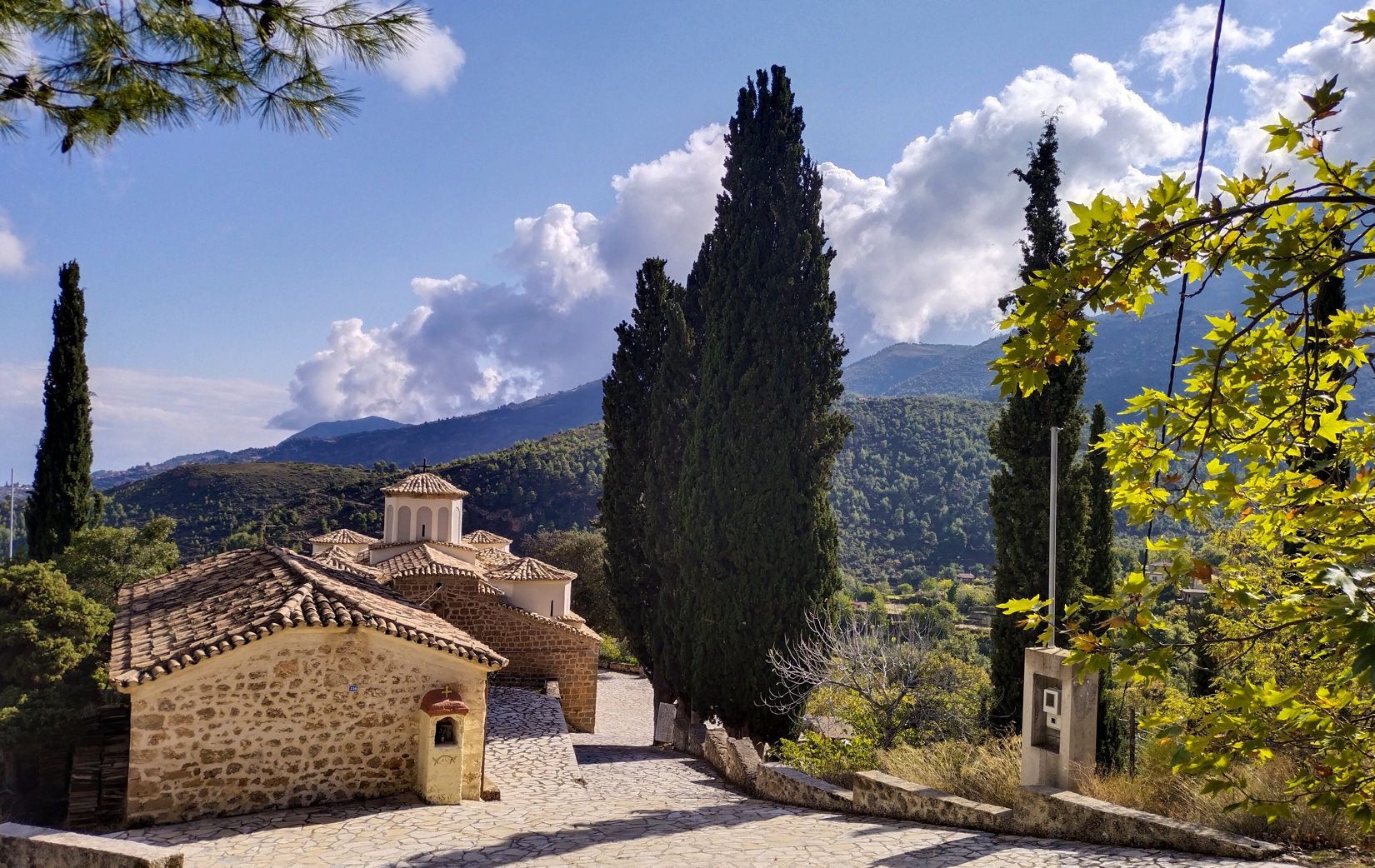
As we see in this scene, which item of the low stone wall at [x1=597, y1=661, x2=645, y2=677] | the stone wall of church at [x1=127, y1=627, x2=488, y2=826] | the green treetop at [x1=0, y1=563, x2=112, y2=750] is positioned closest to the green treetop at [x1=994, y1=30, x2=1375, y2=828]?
the stone wall of church at [x1=127, y1=627, x2=488, y2=826]

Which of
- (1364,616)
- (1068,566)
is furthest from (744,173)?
(1364,616)

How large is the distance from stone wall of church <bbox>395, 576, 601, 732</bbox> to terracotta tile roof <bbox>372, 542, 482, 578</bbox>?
16 cm

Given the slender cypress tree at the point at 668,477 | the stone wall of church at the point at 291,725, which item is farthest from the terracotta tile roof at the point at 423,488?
the stone wall of church at the point at 291,725

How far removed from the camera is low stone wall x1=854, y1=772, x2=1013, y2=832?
7367mm

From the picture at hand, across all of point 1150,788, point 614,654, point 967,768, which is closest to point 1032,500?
point 967,768

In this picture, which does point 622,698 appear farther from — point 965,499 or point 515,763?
point 965,499

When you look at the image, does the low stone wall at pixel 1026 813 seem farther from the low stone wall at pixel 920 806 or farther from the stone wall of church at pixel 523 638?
the stone wall of church at pixel 523 638

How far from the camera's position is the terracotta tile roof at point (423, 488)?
22391 mm

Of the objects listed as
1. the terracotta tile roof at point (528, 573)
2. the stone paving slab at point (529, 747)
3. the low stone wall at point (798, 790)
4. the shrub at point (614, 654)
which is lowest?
the shrub at point (614, 654)

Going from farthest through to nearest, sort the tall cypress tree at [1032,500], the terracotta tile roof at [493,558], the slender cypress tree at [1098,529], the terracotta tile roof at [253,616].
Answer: the terracotta tile roof at [493,558] → the slender cypress tree at [1098,529] → the tall cypress tree at [1032,500] → the terracotta tile roof at [253,616]

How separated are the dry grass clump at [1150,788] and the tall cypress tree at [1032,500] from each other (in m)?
3.22

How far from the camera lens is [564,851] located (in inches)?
288

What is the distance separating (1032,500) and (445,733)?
9678 millimetres

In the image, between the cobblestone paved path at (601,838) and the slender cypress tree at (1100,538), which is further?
the slender cypress tree at (1100,538)
